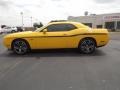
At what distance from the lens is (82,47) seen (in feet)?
38.6

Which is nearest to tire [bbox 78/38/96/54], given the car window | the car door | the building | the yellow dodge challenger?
the yellow dodge challenger

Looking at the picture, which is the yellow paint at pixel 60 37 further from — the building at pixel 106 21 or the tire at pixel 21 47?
the building at pixel 106 21

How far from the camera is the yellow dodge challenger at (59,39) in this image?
11.8 meters

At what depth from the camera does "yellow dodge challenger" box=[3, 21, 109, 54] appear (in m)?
11.8

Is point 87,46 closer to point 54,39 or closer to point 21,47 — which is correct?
point 54,39

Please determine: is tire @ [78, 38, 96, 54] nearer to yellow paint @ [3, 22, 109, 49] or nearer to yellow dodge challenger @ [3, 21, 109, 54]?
yellow dodge challenger @ [3, 21, 109, 54]

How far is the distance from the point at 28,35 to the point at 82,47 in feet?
7.98

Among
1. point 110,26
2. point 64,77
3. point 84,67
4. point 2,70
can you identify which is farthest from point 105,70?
point 110,26

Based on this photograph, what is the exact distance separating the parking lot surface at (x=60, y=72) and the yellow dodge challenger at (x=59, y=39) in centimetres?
43

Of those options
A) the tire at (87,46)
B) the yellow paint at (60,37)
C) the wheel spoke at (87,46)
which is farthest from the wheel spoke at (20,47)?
the wheel spoke at (87,46)

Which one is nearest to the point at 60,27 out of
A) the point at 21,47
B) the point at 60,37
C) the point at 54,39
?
the point at 60,37

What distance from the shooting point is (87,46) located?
11.8 meters

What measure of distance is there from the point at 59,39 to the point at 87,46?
126cm

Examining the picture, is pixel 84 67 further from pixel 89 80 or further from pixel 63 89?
pixel 63 89
